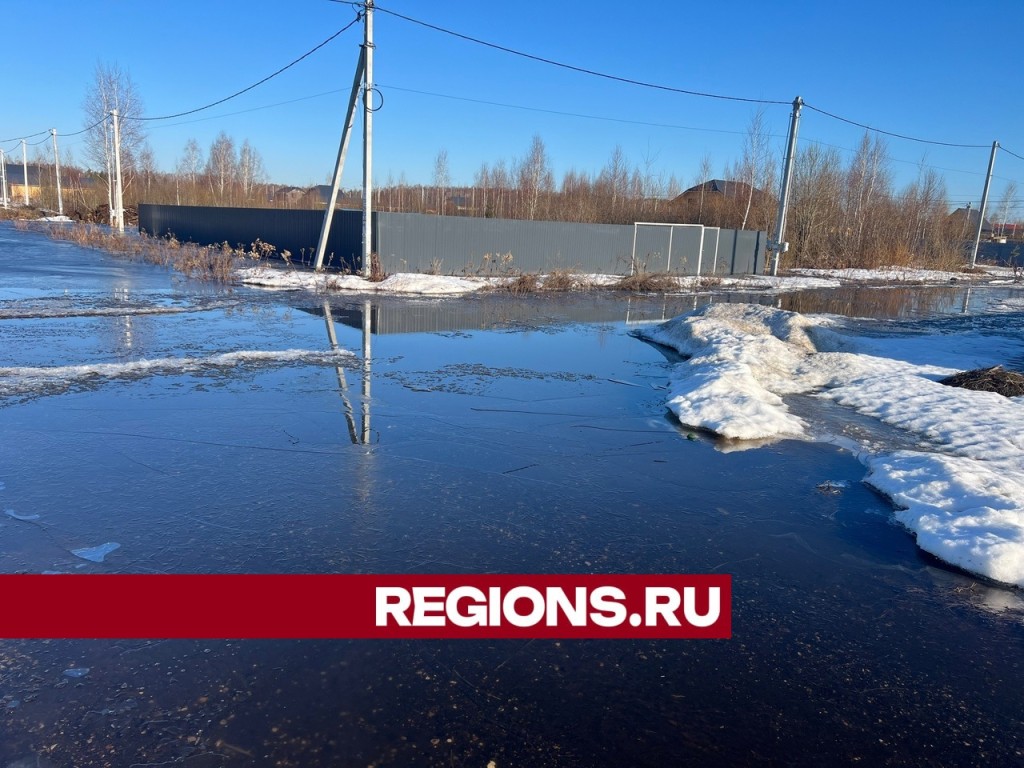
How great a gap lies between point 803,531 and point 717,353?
6.28 m

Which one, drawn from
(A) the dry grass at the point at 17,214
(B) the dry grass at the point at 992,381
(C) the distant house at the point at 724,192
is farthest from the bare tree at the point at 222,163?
(B) the dry grass at the point at 992,381

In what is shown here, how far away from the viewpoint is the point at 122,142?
163 feet

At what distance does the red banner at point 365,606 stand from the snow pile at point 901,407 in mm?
2078

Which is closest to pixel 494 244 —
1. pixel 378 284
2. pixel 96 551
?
pixel 378 284

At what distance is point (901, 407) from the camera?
29.4 ft

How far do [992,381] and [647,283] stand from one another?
16009 millimetres

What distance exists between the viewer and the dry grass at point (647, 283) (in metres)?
25.3

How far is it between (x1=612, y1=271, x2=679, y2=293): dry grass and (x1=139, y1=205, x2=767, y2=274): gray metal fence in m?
2.62

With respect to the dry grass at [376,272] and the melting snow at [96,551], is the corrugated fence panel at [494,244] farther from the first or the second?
the melting snow at [96,551]

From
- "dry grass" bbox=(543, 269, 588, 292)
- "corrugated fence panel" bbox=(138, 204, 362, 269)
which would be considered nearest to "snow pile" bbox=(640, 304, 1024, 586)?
"dry grass" bbox=(543, 269, 588, 292)

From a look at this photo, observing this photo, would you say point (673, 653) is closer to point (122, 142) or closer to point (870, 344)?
point (870, 344)

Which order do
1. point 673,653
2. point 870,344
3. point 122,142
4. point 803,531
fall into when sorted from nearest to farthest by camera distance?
1. point 673,653
2. point 803,531
3. point 870,344
4. point 122,142

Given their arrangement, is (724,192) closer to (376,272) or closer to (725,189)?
(725,189)

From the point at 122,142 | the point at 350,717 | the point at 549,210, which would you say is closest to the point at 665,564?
the point at 350,717
